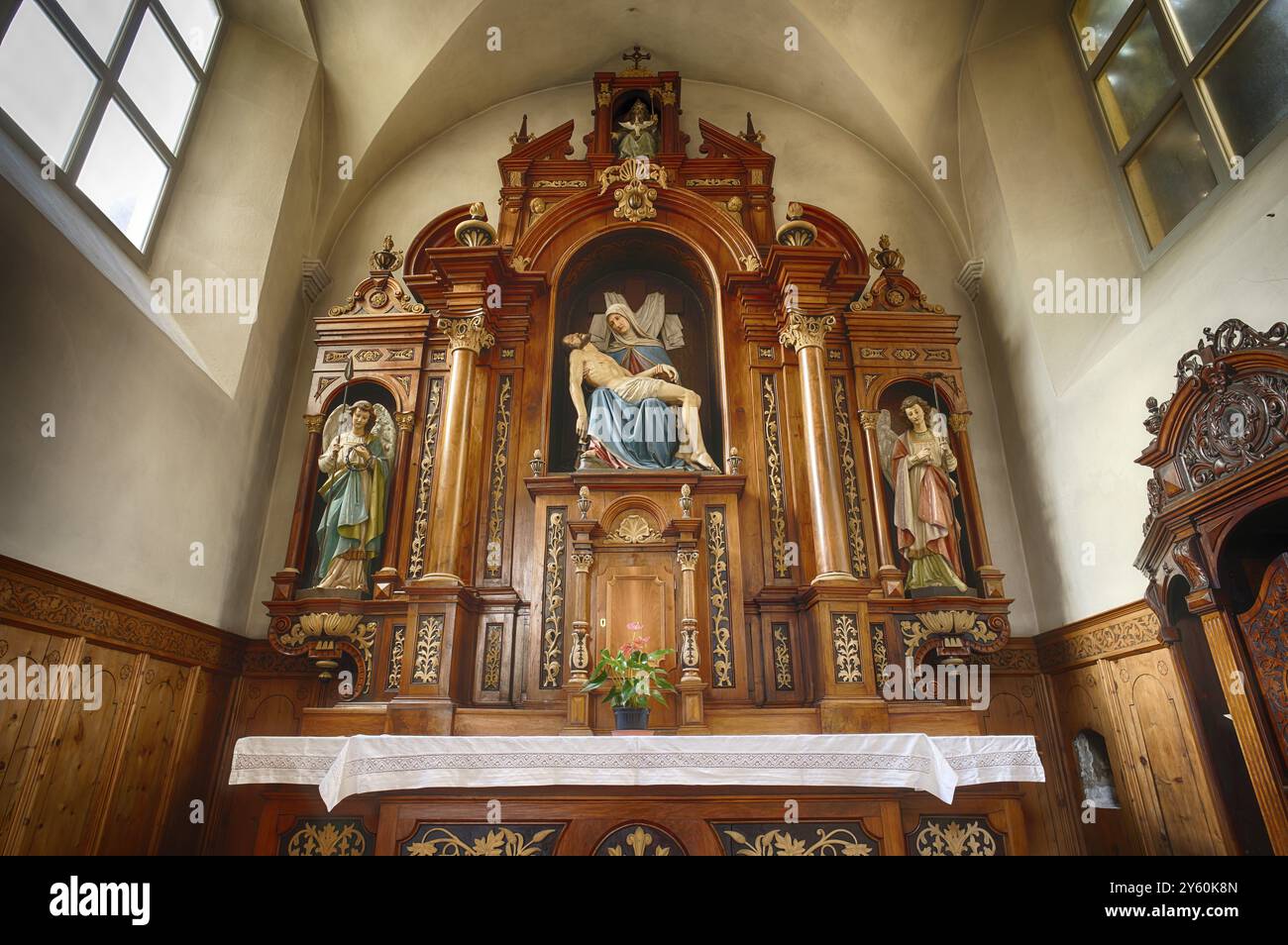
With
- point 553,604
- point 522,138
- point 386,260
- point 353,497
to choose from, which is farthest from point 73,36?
point 553,604

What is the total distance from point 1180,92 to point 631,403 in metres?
4.32

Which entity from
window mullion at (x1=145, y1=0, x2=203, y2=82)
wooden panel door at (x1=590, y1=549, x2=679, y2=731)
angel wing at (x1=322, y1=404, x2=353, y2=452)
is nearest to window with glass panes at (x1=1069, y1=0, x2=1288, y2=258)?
wooden panel door at (x1=590, y1=549, x2=679, y2=731)

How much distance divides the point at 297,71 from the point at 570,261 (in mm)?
2918

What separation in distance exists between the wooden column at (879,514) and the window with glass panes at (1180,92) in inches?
89.1

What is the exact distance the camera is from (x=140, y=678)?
4.80m

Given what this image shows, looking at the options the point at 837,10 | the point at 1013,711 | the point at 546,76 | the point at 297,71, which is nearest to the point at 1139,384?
the point at 1013,711

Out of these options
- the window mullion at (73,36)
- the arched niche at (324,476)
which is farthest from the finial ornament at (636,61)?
the window mullion at (73,36)

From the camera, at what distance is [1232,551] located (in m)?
4.07

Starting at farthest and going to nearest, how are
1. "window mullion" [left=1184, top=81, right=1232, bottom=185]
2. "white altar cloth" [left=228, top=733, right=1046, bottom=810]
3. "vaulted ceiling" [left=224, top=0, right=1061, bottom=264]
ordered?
"vaulted ceiling" [left=224, top=0, right=1061, bottom=264] → "window mullion" [left=1184, top=81, right=1232, bottom=185] → "white altar cloth" [left=228, top=733, right=1046, bottom=810]

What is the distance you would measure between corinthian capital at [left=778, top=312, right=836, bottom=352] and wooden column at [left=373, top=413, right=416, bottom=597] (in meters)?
3.15

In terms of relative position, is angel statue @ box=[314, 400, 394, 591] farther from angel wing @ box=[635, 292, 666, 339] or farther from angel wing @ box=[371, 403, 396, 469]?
angel wing @ box=[635, 292, 666, 339]

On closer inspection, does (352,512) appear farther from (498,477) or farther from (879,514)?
(879,514)

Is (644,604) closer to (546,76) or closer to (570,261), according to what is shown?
(570,261)

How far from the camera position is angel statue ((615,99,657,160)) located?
293 inches
